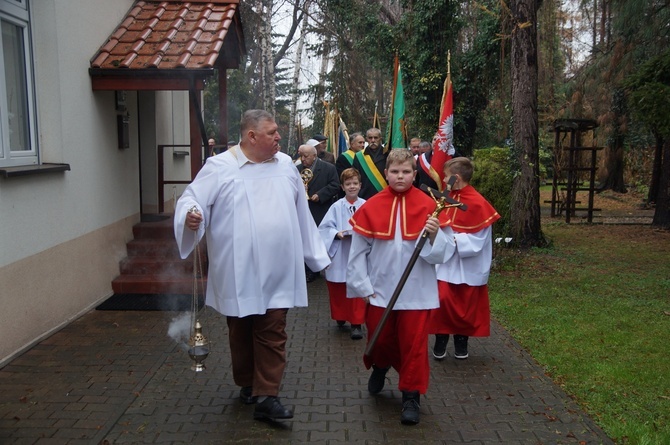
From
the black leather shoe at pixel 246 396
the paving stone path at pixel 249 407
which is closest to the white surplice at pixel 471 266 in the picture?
the paving stone path at pixel 249 407

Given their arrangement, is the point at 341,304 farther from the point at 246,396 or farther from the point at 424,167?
A: the point at 424,167

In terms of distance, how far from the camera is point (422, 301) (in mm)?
4609

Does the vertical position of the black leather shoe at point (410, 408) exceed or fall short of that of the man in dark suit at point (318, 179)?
it falls short

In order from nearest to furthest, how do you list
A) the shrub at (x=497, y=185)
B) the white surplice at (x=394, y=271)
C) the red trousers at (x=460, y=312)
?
1. the white surplice at (x=394, y=271)
2. the red trousers at (x=460, y=312)
3. the shrub at (x=497, y=185)

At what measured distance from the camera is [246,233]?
4.48 metres

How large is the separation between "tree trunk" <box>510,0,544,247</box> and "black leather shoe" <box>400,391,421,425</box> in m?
8.13

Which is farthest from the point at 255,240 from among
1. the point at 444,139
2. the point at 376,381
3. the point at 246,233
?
the point at 444,139

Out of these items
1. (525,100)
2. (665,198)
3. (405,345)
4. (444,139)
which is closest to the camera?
(405,345)

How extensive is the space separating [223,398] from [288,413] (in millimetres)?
765

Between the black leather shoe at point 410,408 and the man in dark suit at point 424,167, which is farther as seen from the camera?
the man in dark suit at point 424,167

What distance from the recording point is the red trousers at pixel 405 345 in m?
4.52

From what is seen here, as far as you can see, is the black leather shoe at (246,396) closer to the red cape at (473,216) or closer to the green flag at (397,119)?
the red cape at (473,216)

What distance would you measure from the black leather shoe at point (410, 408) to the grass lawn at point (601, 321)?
1.31 meters

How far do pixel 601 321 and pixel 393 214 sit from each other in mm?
4052
